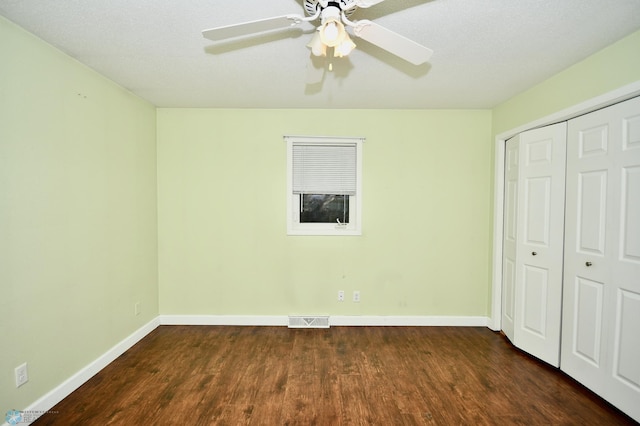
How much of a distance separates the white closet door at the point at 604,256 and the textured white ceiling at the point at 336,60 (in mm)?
627

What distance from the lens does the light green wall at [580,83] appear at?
6.01 feet

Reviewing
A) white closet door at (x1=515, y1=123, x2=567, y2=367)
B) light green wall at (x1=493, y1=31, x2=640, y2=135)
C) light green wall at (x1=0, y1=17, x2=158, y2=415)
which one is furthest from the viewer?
white closet door at (x1=515, y1=123, x2=567, y2=367)

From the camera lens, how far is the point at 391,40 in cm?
143

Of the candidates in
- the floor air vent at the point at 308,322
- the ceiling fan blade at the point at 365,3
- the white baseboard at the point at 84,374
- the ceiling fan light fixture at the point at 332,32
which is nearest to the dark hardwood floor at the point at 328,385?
the white baseboard at the point at 84,374

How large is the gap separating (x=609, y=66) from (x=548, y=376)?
2.41 metres

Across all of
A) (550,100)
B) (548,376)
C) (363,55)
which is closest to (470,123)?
(550,100)

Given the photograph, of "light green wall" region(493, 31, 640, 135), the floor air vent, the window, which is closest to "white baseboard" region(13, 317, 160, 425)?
the floor air vent

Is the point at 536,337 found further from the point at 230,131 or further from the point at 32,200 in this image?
the point at 32,200

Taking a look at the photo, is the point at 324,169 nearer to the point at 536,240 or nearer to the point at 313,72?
the point at 313,72

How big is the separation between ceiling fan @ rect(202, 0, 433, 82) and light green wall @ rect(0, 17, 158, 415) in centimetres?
139

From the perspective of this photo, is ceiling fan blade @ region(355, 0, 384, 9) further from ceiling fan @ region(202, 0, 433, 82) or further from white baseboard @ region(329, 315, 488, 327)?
white baseboard @ region(329, 315, 488, 327)

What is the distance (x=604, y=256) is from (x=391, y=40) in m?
2.16

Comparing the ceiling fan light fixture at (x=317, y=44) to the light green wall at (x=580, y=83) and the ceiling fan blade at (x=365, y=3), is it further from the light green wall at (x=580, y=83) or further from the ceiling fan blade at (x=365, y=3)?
the light green wall at (x=580, y=83)

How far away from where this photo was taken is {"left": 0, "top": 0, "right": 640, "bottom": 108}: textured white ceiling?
158cm
